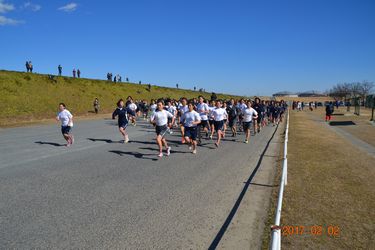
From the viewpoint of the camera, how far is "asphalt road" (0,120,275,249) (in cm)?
444

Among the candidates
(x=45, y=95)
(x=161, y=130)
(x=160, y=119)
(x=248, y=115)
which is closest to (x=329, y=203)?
(x=161, y=130)

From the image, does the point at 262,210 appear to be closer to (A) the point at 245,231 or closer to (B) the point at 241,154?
(A) the point at 245,231

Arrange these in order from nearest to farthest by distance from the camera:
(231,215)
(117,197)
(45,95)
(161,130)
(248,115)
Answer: (231,215) → (117,197) → (161,130) → (248,115) → (45,95)

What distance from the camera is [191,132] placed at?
11.1 metres

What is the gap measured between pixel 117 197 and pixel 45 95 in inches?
1346

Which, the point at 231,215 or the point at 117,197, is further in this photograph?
the point at 117,197

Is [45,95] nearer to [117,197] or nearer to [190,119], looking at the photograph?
[190,119]

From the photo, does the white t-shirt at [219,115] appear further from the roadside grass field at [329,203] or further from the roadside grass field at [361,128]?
the roadside grass field at [361,128]

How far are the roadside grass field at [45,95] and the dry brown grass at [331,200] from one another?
22.8m

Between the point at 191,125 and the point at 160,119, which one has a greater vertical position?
the point at 160,119

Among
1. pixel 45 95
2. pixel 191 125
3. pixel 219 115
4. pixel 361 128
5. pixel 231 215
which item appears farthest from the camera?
pixel 45 95

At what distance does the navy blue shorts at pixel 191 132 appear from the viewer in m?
11.1

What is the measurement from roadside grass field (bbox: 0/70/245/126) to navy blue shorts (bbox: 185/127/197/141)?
730 inches

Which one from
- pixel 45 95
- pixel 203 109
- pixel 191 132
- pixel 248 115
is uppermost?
pixel 45 95
